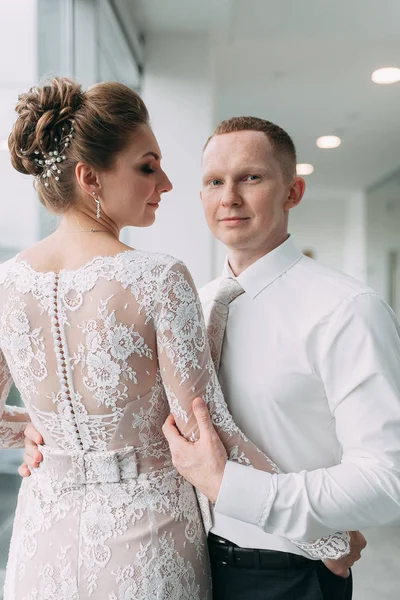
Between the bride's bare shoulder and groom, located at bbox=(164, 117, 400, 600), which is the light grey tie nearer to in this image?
groom, located at bbox=(164, 117, 400, 600)

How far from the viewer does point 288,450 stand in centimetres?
120

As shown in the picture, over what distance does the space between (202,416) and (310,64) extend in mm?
3514

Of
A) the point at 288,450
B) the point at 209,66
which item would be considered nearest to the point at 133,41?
the point at 209,66

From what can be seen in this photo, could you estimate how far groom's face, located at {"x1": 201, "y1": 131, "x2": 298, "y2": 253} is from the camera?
52.2 inches

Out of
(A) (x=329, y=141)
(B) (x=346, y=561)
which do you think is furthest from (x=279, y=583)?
(A) (x=329, y=141)

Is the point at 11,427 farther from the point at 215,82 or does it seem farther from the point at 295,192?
the point at 215,82

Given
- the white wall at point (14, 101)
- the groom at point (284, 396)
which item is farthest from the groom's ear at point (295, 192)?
the white wall at point (14, 101)

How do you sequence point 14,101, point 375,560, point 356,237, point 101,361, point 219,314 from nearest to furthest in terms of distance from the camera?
point 101,361
point 219,314
point 14,101
point 375,560
point 356,237

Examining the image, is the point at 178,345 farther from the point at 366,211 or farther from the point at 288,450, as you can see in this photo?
the point at 366,211

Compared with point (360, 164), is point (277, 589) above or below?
below

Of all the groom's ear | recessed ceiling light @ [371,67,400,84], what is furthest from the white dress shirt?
recessed ceiling light @ [371,67,400,84]

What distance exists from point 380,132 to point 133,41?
2.48 meters

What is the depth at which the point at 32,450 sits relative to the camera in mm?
1169

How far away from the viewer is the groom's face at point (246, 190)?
1.33 metres
